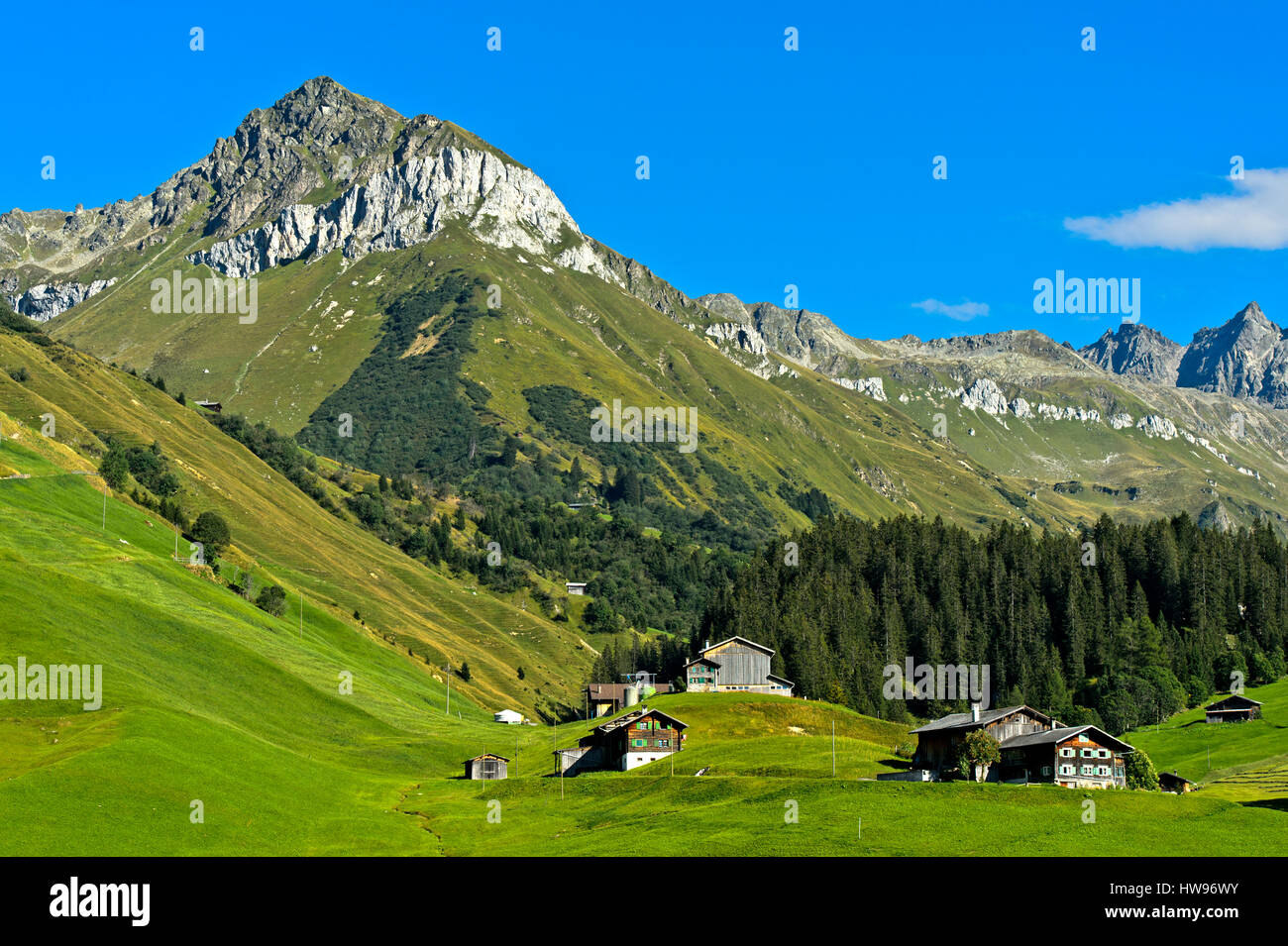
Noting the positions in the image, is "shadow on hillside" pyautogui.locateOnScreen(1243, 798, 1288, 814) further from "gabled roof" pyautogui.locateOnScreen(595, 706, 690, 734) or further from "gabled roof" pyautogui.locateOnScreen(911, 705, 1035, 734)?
"gabled roof" pyautogui.locateOnScreen(595, 706, 690, 734)

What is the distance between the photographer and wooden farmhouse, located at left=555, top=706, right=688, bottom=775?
121m

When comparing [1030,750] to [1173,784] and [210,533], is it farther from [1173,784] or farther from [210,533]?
[210,533]

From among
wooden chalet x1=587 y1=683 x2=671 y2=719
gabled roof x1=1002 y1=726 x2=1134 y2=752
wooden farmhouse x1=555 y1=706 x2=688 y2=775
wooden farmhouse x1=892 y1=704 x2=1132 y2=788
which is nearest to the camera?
gabled roof x1=1002 y1=726 x2=1134 y2=752

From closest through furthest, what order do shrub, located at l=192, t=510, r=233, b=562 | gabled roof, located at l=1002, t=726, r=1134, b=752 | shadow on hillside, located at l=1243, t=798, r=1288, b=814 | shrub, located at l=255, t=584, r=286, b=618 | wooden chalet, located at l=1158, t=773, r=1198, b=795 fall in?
shadow on hillside, located at l=1243, t=798, r=1288, b=814, gabled roof, located at l=1002, t=726, r=1134, b=752, wooden chalet, located at l=1158, t=773, r=1198, b=795, shrub, located at l=255, t=584, r=286, b=618, shrub, located at l=192, t=510, r=233, b=562

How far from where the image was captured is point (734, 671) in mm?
163125

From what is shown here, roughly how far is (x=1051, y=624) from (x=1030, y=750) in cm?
8678

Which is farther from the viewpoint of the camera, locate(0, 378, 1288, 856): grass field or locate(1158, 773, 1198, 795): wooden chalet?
locate(1158, 773, 1198, 795): wooden chalet

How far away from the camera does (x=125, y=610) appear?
136 metres

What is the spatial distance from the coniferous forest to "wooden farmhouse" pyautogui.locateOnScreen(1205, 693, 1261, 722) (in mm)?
10683

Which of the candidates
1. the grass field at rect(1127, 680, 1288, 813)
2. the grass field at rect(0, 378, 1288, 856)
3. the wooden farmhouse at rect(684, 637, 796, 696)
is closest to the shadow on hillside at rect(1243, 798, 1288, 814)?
the grass field at rect(1127, 680, 1288, 813)

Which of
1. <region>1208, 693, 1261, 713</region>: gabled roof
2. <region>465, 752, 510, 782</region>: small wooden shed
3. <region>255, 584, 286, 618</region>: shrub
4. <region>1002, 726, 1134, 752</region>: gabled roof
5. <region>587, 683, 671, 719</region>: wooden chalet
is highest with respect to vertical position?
<region>255, 584, 286, 618</region>: shrub
